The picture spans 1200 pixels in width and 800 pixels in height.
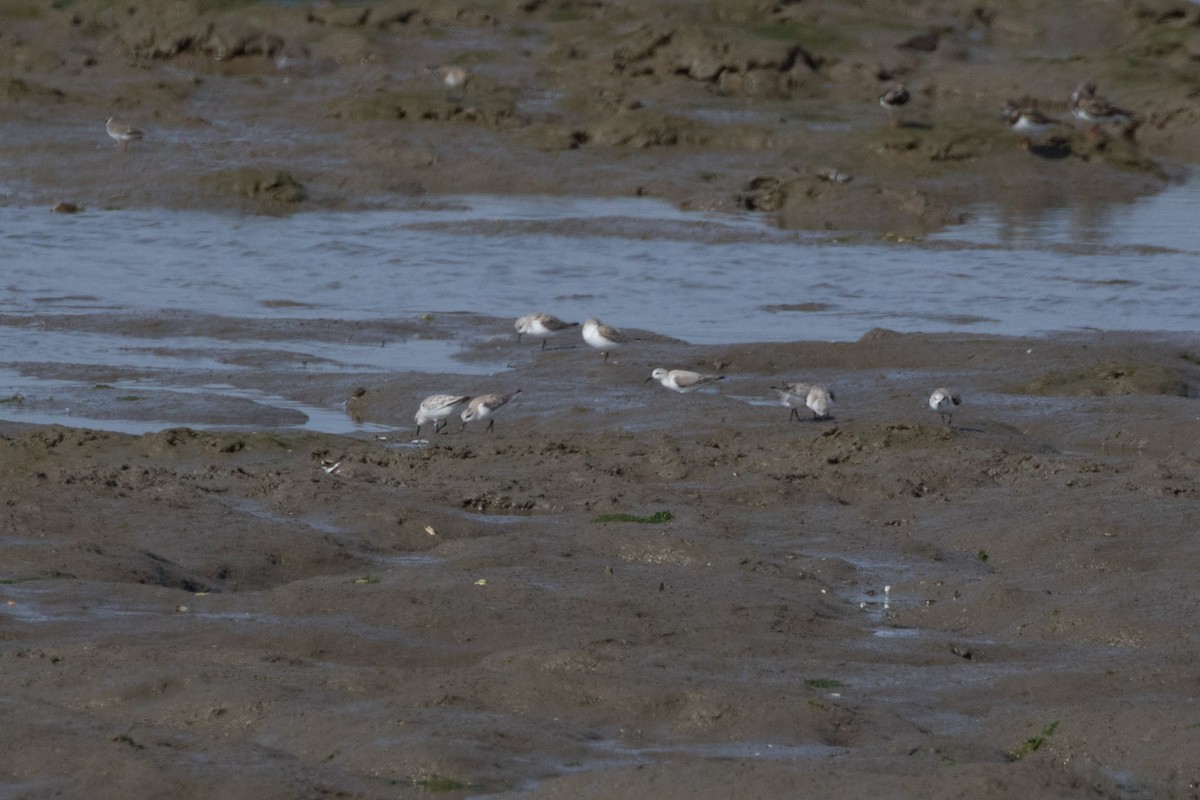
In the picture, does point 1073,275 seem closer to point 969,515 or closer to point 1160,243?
point 1160,243

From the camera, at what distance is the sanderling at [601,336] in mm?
14312

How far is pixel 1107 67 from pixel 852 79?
4367mm

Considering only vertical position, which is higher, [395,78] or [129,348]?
[395,78]

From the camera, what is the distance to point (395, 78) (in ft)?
105

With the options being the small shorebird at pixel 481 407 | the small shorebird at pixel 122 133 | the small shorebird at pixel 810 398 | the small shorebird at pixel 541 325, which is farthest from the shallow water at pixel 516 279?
the small shorebird at pixel 810 398

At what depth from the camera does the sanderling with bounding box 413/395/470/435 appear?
472 inches

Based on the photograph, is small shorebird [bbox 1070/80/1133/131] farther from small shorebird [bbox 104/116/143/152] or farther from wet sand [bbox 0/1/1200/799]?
small shorebird [bbox 104/116/143/152]

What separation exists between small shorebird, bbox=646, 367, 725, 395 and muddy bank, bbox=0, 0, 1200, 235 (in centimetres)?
969

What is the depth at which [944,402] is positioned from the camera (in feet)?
39.2

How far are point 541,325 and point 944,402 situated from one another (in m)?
4.18

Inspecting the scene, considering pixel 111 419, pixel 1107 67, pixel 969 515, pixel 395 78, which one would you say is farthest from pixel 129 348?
pixel 1107 67

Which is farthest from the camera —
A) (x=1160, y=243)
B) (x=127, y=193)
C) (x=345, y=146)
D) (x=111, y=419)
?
(x=345, y=146)

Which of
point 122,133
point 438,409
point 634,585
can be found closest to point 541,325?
point 438,409

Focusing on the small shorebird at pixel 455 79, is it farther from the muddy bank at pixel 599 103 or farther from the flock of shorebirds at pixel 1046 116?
the flock of shorebirds at pixel 1046 116
